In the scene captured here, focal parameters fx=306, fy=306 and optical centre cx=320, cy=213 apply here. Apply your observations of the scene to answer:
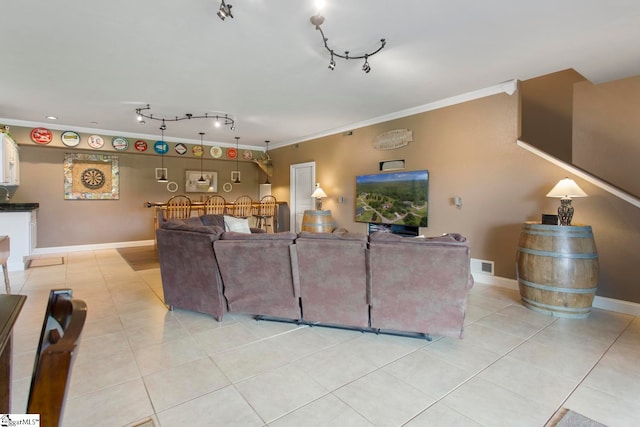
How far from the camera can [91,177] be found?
664cm

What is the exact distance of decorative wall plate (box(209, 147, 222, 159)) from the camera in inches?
309

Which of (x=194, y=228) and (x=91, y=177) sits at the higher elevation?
(x=91, y=177)

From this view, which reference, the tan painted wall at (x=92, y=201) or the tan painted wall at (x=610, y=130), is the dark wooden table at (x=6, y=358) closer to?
the tan painted wall at (x=610, y=130)

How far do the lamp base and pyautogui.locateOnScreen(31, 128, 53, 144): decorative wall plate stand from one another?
330 inches

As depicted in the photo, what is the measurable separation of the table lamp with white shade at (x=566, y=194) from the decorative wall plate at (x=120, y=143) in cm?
772

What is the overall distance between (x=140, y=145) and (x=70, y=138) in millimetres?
1228

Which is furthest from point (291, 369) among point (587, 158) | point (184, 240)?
point (587, 158)

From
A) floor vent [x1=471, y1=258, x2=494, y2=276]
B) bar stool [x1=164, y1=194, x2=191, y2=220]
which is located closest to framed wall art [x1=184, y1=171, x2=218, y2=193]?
bar stool [x1=164, y1=194, x2=191, y2=220]

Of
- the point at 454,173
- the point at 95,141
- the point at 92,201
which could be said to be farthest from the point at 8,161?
the point at 454,173

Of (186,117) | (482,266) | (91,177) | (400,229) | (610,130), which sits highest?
(186,117)

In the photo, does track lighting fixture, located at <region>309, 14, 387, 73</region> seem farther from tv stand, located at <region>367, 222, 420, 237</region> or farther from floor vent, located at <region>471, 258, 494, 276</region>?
floor vent, located at <region>471, 258, 494, 276</region>

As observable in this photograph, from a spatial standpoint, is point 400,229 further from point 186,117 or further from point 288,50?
point 186,117

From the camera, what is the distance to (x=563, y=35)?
2.72 metres

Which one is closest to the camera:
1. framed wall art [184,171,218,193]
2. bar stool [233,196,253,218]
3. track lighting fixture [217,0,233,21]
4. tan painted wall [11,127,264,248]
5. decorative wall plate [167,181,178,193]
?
track lighting fixture [217,0,233,21]
